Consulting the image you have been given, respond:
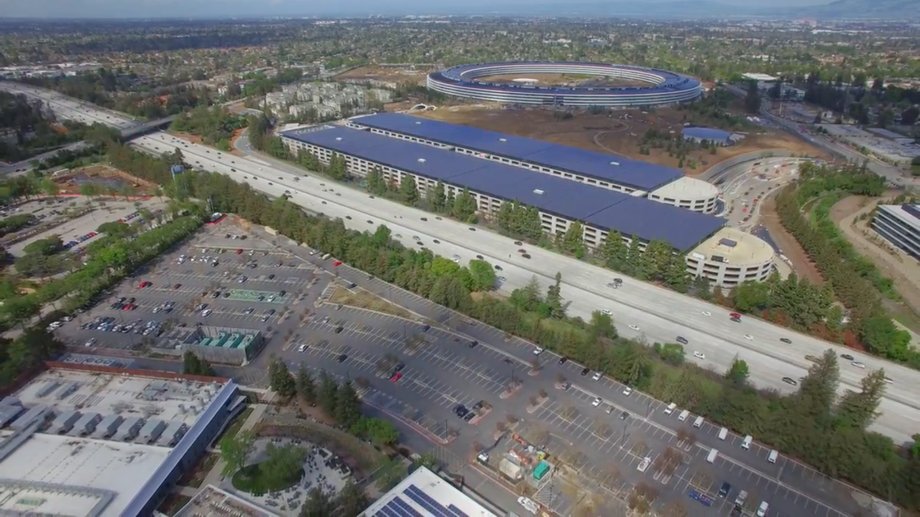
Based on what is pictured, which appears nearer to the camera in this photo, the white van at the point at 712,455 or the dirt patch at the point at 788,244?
the white van at the point at 712,455

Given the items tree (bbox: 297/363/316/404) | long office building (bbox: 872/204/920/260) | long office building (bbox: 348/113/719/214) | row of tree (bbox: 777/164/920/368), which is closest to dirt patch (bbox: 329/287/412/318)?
tree (bbox: 297/363/316/404)

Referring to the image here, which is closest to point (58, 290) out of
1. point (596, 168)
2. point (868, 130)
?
point (596, 168)

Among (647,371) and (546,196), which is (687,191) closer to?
(546,196)

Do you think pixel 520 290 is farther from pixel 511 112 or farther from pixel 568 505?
pixel 511 112

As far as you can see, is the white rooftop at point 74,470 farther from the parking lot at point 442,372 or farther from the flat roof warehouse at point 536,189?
the flat roof warehouse at point 536,189

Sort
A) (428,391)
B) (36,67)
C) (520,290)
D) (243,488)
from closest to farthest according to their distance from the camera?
1. (243,488)
2. (428,391)
3. (520,290)
4. (36,67)

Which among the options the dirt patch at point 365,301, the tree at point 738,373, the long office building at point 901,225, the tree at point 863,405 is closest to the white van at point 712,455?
the tree at point 738,373

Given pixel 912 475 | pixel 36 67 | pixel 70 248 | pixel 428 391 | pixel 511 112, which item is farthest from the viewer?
pixel 36 67
